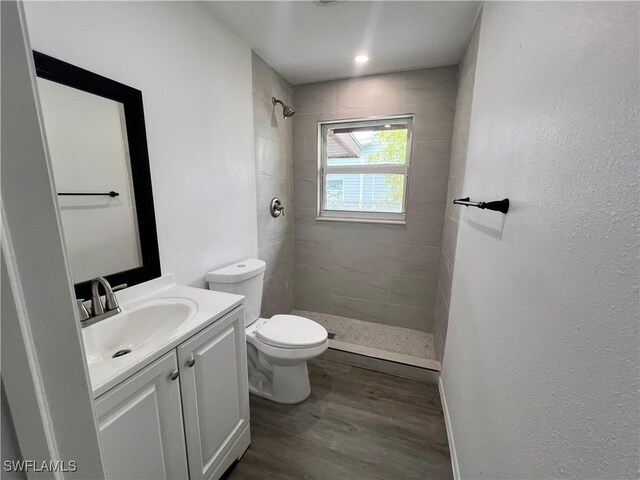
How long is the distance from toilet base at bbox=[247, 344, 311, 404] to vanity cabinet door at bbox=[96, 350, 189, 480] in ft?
2.33

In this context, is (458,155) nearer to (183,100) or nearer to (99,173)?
(183,100)

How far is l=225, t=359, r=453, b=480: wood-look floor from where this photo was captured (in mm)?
1304

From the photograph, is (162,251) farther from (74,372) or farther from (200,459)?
(74,372)

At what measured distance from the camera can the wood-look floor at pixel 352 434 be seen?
1.30 metres

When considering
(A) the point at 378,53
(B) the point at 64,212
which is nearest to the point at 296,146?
(A) the point at 378,53

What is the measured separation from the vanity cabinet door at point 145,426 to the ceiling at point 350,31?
1799 mm

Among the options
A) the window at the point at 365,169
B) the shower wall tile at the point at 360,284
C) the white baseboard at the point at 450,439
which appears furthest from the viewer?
the shower wall tile at the point at 360,284

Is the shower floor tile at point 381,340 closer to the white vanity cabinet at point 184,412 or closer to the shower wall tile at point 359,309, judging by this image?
the shower wall tile at point 359,309

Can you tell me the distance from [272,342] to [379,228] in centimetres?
142

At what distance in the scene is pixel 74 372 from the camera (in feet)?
1.15

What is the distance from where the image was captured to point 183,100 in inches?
55.4

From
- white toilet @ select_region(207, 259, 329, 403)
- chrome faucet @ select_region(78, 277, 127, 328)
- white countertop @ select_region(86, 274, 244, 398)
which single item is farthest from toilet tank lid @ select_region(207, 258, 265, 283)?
chrome faucet @ select_region(78, 277, 127, 328)

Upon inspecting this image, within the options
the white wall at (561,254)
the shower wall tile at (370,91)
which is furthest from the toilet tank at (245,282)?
the shower wall tile at (370,91)

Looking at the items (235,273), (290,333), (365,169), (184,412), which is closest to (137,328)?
(184,412)
